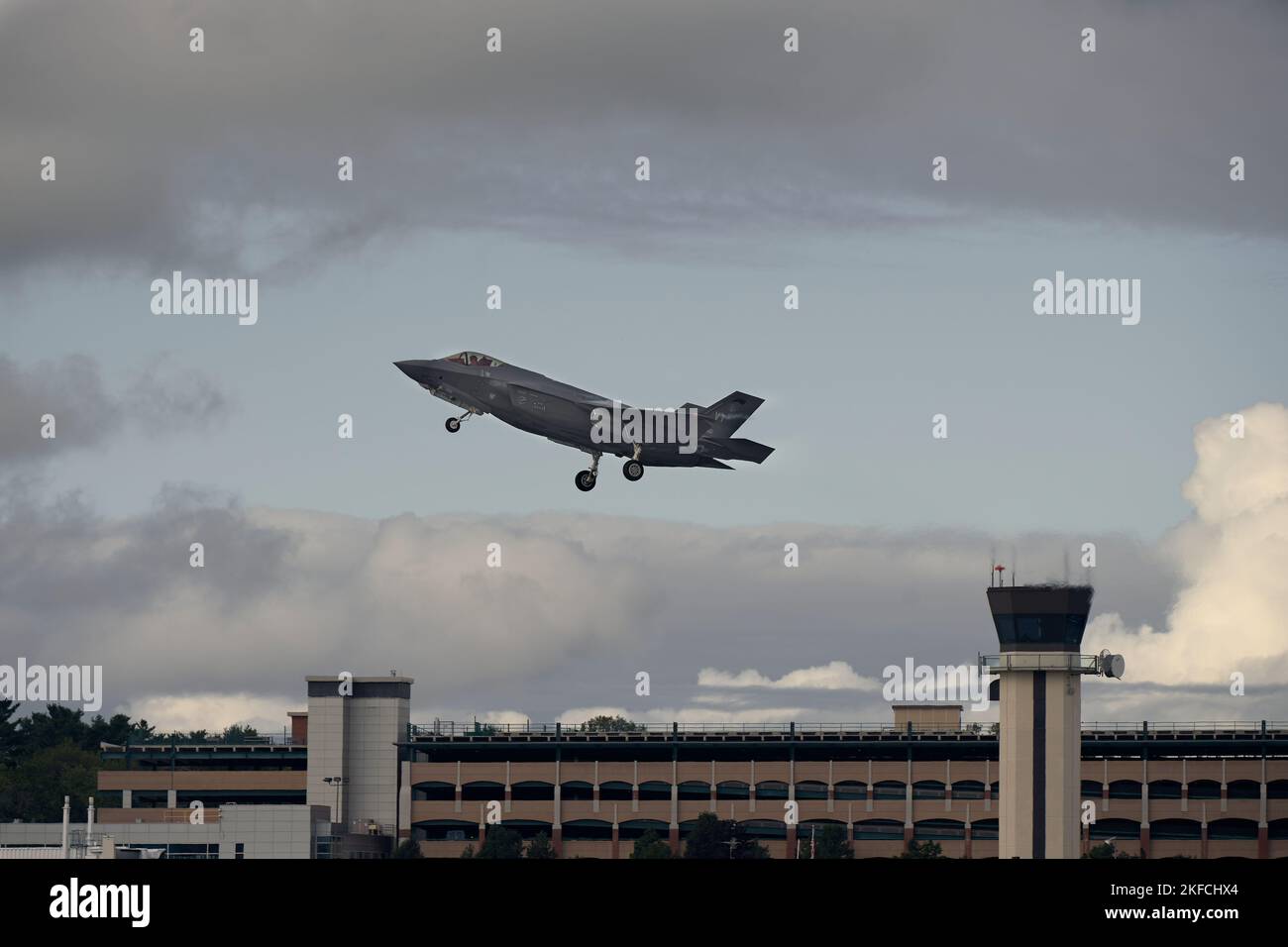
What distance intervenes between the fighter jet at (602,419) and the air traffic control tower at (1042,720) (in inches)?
3018

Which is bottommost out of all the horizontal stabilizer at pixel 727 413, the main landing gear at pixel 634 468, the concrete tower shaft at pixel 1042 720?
the concrete tower shaft at pixel 1042 720

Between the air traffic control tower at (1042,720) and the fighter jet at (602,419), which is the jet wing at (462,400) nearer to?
the fighter jet at (602,419)

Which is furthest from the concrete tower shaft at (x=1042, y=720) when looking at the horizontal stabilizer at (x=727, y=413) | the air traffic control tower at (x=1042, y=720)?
the horizontal stabilizer at (x=727, y=413)

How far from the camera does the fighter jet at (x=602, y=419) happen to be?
10488 centimetres

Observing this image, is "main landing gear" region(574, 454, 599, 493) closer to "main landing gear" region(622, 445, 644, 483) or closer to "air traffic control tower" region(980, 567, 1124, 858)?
"main landing gear" region(622, 445, 644, 483)

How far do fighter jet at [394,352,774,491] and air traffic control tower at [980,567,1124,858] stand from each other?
7666cm

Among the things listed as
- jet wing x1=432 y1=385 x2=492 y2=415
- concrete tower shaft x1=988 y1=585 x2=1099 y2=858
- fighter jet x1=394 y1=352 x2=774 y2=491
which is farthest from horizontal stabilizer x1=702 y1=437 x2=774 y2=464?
concrete tower shaft x1=988 y1=585 x2=1099 y2=858
